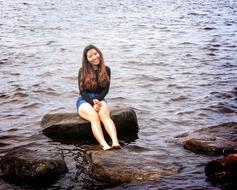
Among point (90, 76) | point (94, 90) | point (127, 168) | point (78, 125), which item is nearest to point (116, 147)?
point (127, 168)

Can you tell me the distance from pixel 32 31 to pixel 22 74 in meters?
8.31

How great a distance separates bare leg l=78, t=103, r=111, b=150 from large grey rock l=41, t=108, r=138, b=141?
7.9 inches

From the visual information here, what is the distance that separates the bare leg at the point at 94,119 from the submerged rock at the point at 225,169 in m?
1.82

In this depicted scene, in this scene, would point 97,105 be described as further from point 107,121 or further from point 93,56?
point 93,56

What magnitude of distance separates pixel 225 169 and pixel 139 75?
6968 millimetres

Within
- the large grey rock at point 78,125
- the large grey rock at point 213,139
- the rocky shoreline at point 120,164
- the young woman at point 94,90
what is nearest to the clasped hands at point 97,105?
the young woman at point 94,90

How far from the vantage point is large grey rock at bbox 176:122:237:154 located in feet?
21.7

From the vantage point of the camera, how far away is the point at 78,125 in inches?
293

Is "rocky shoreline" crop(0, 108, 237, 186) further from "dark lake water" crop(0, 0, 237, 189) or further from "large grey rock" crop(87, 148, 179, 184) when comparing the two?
"dark lake water" crop(0, 0, 237, 189)

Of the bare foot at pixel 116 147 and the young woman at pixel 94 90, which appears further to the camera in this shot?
the young woman at pixel 94 90

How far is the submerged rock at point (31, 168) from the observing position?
586 centimetres

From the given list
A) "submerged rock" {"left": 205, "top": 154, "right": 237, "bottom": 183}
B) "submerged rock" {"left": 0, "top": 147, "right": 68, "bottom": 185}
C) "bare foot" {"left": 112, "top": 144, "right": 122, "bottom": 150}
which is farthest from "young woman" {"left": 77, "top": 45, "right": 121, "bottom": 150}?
"submerged rock" {"left": 205, "top": 154, "right": 237, "bottom": 183}

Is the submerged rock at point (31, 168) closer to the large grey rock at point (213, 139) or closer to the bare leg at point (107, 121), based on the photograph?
the bare leg at point (107, 121)

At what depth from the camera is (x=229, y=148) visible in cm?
655
